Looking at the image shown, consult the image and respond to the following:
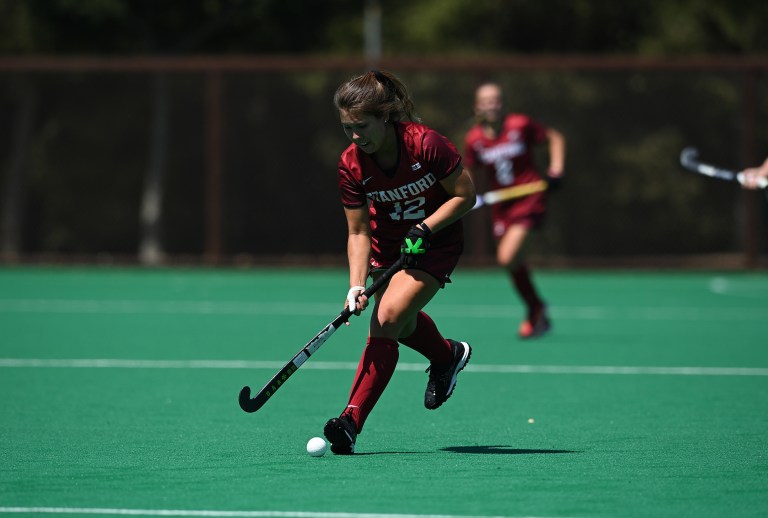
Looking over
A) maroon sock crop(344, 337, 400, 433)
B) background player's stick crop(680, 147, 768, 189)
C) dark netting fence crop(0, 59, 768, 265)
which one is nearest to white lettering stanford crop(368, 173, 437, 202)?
maroon sock crop(344, 337, 400, 433)

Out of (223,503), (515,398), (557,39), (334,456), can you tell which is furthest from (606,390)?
(557,39)

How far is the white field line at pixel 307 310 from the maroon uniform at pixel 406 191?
20.2 feet

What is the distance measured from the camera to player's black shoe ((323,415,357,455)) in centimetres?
575

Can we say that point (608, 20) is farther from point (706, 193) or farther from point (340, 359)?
Answer: point (340, 359)

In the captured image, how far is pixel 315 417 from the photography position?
7.03 m

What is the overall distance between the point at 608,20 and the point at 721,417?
1992 cm

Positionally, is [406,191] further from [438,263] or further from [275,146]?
[275,146]

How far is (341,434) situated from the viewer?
576cm

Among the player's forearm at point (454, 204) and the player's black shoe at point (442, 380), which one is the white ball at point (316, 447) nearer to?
the player's black shoe at point (442, 380)

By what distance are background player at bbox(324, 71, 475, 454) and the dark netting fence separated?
437 inches

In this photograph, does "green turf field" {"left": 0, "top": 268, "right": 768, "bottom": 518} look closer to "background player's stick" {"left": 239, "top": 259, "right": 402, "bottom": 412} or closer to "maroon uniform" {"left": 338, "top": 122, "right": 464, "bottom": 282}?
"background player's stick" {"left": 239, "top": 259, "right": 402, "bottom": 412}

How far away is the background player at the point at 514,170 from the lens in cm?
1073

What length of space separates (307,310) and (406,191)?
23.2 feet

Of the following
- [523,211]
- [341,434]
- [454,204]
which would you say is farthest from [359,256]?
[523,211]
